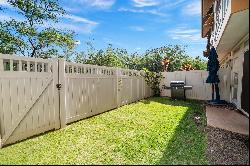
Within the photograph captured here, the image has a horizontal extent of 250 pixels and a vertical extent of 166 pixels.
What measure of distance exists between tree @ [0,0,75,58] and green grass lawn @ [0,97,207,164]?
17.5 meters

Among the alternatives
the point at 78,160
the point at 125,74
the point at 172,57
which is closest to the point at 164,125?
the point at 78,160

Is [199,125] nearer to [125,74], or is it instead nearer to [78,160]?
[78,160]

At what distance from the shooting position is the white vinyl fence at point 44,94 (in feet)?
19.9

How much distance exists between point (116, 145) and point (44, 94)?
2.53 m

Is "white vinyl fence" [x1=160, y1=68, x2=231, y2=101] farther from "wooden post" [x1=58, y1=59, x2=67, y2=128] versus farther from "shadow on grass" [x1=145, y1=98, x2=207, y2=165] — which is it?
"wooden post" [x1=58, y1=59, x2=67, y2=128]

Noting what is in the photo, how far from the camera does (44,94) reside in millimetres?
7164

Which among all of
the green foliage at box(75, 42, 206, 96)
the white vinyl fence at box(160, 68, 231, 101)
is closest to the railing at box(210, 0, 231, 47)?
the white vinyl fence at box(160, 68, 231, 101)

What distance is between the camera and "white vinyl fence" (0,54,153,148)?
607cm

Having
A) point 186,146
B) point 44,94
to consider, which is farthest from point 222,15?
point 44,94

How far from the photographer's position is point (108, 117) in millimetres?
9508

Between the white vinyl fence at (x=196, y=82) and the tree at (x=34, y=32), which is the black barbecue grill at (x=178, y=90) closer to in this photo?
the white vinyl fence at (x=196, y=82)

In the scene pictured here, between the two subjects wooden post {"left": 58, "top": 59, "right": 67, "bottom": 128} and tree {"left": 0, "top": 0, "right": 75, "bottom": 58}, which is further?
tree {"left": 0, "top": 0, "right": 75, "bottom": 58}

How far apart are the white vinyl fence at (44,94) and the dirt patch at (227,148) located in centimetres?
418

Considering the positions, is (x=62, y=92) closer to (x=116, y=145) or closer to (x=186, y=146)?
(x=116, y=145)
